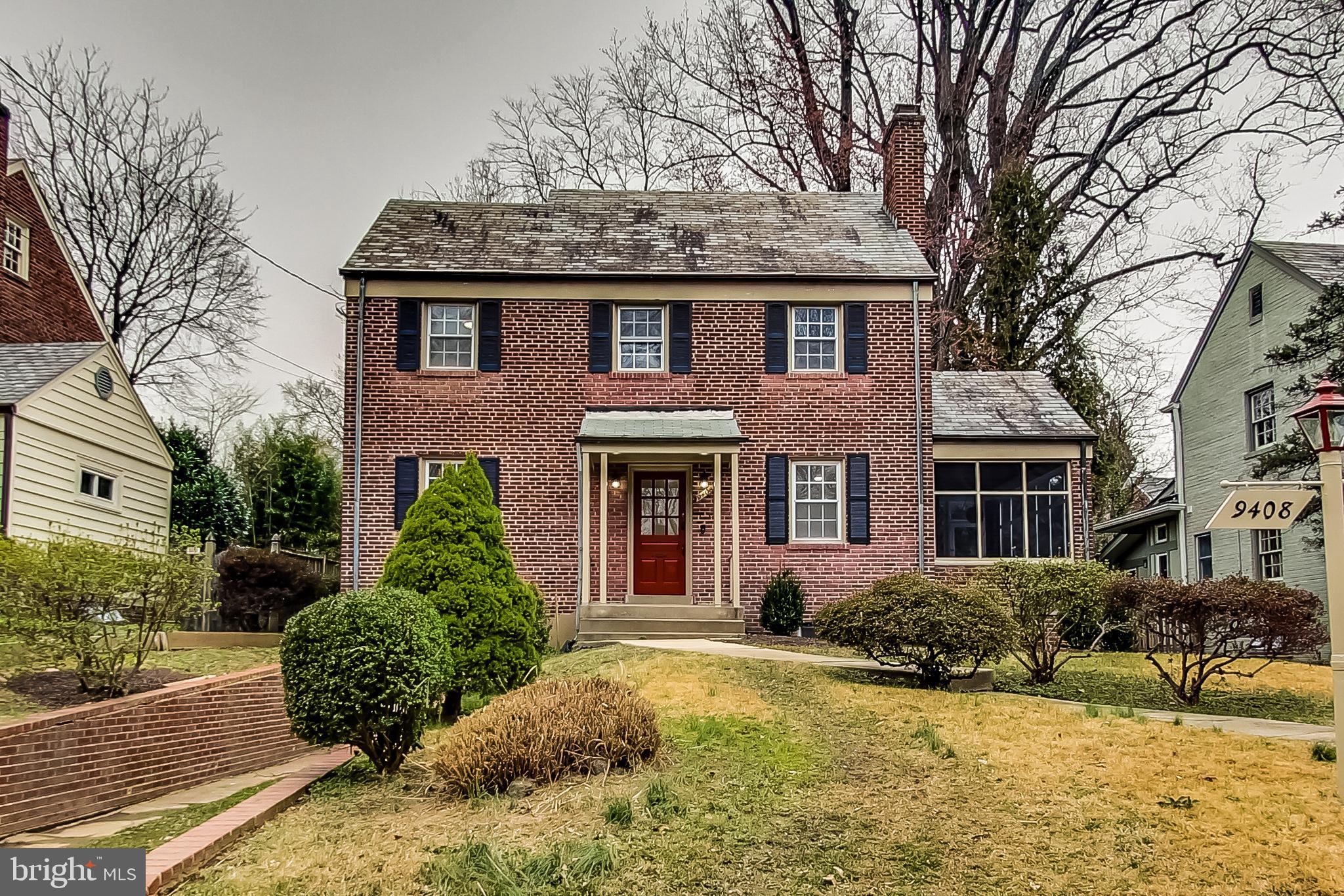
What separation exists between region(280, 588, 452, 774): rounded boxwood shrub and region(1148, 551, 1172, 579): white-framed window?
22.1 m

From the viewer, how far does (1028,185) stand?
84.2ft

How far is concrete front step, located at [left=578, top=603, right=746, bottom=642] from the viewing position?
51.8 feet

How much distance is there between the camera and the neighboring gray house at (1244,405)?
2016cm

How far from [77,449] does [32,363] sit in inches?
60.4

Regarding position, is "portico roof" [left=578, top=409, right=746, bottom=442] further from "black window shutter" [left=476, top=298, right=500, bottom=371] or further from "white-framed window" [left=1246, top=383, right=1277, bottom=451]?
"white-framed window" [left=1246, top=383, right=1277, bottom=451]

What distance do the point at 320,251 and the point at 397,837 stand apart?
81.3ft

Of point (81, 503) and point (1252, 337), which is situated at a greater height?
point (1252, 337)

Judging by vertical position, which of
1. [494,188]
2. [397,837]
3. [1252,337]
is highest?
[494,188]

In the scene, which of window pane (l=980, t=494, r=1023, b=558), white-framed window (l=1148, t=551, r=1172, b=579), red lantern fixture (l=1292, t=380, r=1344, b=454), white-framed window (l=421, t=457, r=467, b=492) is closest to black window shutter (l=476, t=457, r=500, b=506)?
white-framed window (l=421, t=457, r=467, b=492)

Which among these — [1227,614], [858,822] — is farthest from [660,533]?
[858,822]

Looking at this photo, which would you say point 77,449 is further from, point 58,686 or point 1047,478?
point 1047,478

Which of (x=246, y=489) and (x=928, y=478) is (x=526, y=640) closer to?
(x=928, y=478)

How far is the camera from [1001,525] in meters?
19.0

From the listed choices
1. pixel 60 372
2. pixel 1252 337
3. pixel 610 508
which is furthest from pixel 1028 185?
pixel 60 372
